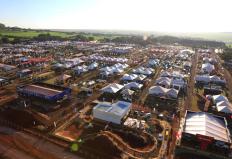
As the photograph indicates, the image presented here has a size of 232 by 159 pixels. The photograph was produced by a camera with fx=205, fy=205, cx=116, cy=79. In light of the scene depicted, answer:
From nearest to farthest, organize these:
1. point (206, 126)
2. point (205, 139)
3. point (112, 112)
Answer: point (205, 139)
point (206, 126)
point (112, 112)

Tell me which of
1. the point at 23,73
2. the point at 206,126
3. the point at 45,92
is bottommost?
the point at 23,73

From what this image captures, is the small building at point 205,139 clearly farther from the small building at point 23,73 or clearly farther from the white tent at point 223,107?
the small building at point 23,73

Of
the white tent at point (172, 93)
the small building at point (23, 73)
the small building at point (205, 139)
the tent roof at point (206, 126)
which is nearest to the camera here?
the small building at point (205, 139)

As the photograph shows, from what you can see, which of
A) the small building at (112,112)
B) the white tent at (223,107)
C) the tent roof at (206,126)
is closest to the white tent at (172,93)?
the white tent at (223,107)

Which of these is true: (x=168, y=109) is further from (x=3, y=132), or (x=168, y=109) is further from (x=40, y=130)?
(x=3, y=132)

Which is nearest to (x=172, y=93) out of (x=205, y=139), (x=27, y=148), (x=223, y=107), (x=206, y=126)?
(x=223, y=107)

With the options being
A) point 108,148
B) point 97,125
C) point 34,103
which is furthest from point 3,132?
point 108,148

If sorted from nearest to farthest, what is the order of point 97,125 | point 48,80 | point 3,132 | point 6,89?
point 3,132, point 97,125, point 6,89, point 48,80

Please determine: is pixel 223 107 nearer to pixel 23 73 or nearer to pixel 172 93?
pixel 172 93

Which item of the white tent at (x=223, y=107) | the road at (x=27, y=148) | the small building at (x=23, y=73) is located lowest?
the road at (x=27, y=148)
